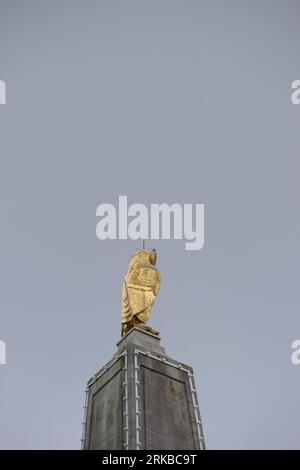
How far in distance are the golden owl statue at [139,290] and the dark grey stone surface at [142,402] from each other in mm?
1143

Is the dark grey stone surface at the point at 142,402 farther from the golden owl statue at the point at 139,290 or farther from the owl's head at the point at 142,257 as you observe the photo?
the owl's head at the point at 142,257

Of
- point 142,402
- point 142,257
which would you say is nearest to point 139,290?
point 142,257

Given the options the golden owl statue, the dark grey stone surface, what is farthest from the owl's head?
the dark grey stone surface

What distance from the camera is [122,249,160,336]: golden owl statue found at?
25125mm

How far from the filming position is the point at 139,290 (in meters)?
25.8

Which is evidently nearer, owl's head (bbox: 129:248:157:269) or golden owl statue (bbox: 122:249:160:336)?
golden owl statue (bbox: 122:249:160:336)

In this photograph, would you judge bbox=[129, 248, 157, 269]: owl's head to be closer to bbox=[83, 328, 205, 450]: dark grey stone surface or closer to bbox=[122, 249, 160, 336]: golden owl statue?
bbox=[122, 249, 160, 336]: golden owl statue

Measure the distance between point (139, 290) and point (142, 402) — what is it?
22.9ft

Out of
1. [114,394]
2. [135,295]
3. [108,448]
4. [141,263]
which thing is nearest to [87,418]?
[114,394]

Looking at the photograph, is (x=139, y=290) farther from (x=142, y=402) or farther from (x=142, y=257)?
(x=142, y=402)

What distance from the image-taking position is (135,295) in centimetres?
2564

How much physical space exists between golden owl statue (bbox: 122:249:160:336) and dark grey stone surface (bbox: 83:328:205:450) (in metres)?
1.14

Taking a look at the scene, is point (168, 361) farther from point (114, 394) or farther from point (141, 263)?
point (141, 263)
